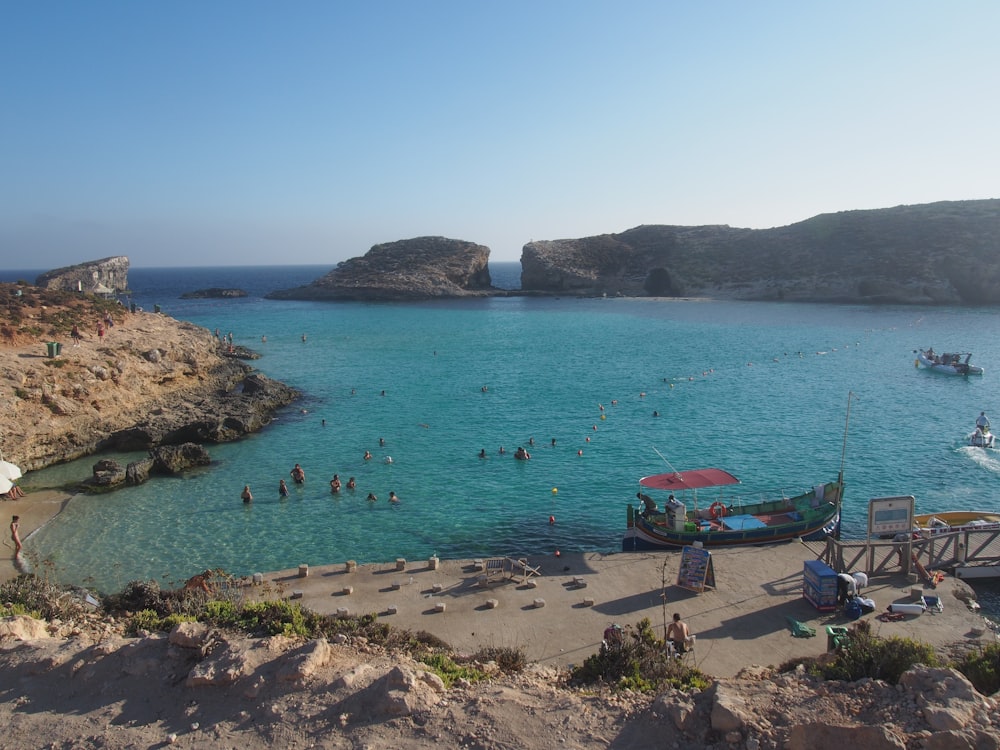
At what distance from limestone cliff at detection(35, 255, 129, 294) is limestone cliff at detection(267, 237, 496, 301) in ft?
112

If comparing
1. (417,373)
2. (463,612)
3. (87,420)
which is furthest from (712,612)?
(417,373)

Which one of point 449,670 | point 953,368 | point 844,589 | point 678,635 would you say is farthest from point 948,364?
point 449,670

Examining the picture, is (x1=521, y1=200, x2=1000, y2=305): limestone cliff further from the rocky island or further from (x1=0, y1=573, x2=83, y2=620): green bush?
(x1=0, y1=573, x2=83, y2=620): green bush

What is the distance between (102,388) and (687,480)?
30577 mm

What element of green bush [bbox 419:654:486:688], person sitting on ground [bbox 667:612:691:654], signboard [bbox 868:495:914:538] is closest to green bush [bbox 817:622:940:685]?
person sitting on ground [bbox 667:612:691:654]

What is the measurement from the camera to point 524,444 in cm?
3244

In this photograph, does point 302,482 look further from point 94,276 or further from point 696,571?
point 94,276

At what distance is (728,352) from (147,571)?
5051 centimetres

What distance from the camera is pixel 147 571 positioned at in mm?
19859

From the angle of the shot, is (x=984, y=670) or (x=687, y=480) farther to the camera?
(x=687, y=480)

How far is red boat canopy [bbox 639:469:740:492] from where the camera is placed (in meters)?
22.1

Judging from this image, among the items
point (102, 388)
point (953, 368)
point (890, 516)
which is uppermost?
point (102, 388)

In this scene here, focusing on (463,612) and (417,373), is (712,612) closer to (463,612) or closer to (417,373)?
(463,612)

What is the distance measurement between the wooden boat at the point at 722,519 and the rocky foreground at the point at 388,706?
430 inches
